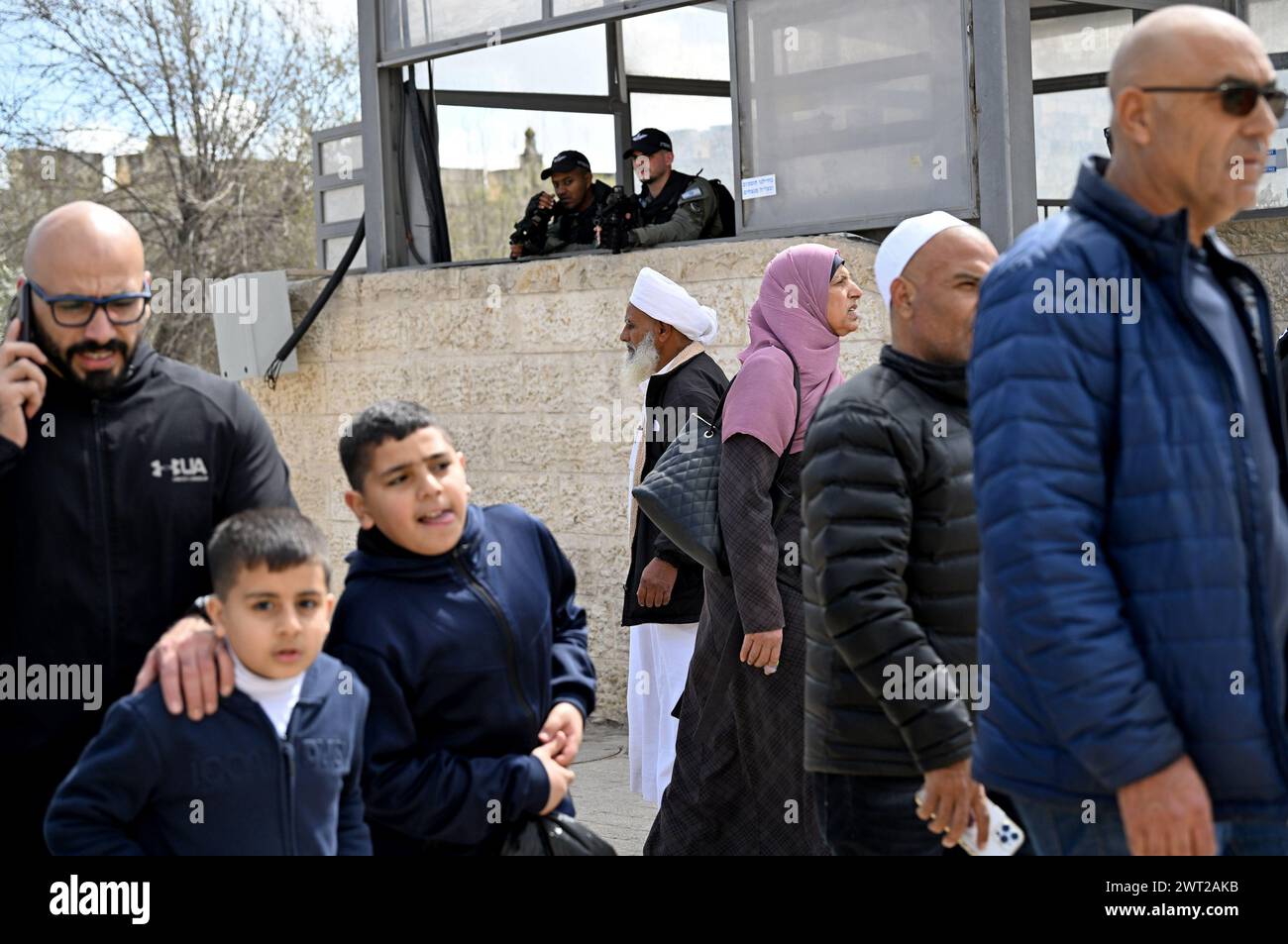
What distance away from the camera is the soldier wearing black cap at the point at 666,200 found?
8.71 metres

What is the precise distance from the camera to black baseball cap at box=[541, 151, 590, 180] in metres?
10.3

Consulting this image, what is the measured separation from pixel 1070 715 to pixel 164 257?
21.6 meters

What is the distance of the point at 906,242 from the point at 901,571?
2.42ft

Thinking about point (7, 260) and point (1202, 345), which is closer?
point (1202, 345)

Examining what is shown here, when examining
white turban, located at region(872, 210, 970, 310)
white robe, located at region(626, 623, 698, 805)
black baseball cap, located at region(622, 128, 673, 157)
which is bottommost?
white robe, located at region(626, 623, 698, 805)

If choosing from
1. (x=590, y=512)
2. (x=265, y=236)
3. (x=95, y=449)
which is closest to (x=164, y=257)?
(x=265, y=236)

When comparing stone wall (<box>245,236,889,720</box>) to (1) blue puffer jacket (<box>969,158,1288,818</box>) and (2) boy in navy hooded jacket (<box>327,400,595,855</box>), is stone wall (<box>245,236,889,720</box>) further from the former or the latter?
(1) blue puffer jacket (<box>969,158,1288,818</box>)

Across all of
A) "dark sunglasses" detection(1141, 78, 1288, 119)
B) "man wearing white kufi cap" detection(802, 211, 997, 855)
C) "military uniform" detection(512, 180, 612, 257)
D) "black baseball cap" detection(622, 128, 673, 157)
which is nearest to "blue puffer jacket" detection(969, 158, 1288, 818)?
"dark sunglasses" detection(1141, 78, 1288, 119)

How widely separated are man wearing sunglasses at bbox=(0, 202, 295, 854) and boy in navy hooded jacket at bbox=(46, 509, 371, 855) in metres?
0.26

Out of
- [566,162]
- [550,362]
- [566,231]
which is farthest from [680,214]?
[566,162]

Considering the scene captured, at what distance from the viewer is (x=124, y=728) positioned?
9.45 feet
